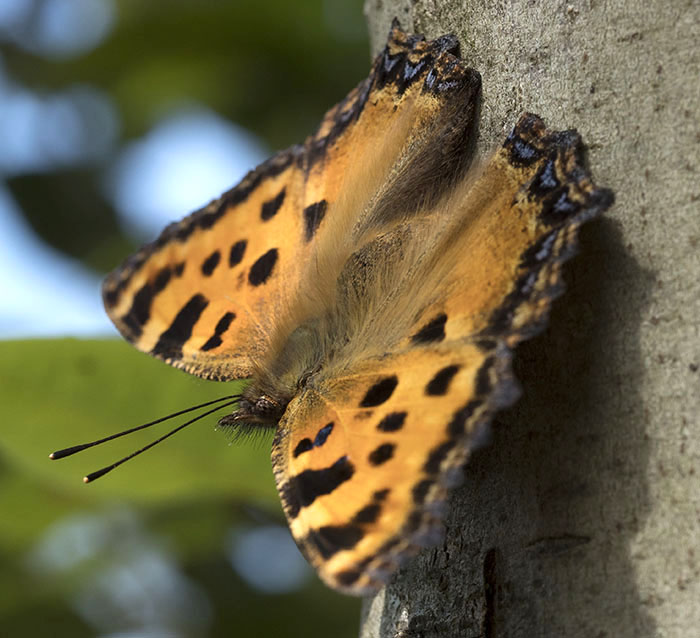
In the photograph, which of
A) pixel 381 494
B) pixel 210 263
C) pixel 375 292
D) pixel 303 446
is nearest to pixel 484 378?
pixel 381 494

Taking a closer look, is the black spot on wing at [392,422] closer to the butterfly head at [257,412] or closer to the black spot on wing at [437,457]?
the black spot on wing at [437,457]

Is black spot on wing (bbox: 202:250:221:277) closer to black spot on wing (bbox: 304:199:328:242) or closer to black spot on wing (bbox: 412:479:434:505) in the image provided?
black spot on wing (bbox: 304:199:328:242)

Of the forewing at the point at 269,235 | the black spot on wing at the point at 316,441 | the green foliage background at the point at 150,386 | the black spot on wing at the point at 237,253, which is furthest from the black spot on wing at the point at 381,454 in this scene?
the black spot on wing at the point at 237,253

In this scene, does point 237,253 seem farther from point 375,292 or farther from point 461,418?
point 461,418

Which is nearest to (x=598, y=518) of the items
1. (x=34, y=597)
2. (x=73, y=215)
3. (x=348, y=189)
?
(x=348, y=189)

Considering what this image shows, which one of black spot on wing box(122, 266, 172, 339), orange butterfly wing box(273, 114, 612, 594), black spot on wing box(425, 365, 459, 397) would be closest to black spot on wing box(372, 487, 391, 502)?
orange butterfly wing box(273, 114, 612, 594)
